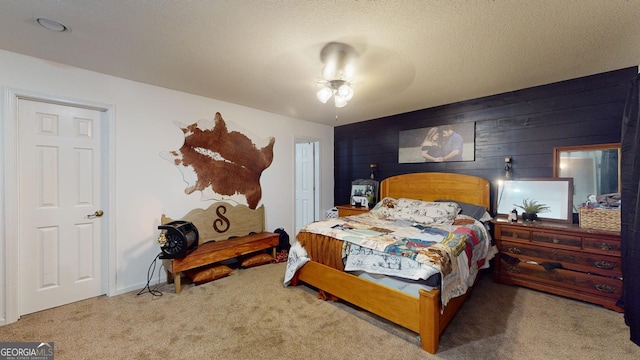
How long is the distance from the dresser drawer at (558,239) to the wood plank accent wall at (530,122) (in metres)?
0.76

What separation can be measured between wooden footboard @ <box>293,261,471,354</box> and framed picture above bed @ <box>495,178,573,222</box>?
1.49 meters

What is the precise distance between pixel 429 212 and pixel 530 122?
1612 mm

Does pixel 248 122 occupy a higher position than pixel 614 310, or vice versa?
pixel 248 122

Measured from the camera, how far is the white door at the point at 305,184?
504 cm

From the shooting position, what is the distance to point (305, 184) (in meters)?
5.14

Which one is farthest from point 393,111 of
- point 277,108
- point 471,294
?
point 471,294

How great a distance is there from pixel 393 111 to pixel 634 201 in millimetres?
2787

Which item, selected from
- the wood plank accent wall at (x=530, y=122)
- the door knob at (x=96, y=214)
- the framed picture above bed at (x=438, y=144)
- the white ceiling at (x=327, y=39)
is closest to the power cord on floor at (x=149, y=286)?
the door knob at (x=96, y=214)

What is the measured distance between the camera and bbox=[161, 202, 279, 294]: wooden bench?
9.43ft

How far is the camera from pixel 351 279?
2.33m

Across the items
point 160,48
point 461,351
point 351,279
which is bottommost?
point 461,351

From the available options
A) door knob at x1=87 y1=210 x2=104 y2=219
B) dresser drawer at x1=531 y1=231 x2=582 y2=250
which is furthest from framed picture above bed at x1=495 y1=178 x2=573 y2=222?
door knob at x1=87 y1=210 x2=104 y2=219

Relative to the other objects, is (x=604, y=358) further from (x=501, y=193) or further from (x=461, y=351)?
(x=501, y=193)

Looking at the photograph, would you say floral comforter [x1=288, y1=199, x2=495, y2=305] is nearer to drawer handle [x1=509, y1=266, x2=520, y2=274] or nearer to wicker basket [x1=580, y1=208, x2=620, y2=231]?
drawer handle [x1=509, y1=266, x2=520, y2=274]
